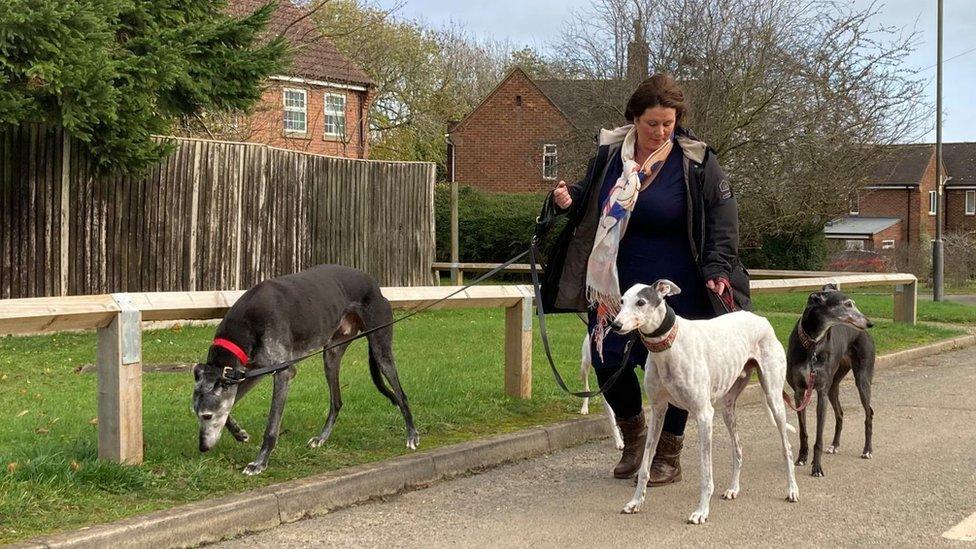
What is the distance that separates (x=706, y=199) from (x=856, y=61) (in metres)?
17.8

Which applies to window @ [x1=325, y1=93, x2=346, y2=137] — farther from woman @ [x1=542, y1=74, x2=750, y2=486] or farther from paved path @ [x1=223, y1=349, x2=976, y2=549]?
woman @ [x1=542, y1=74, x2=750, y2=486]

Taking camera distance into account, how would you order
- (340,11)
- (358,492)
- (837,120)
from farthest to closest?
(340,11) < (837,120) < (358,492)

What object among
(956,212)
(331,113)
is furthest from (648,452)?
(956,212)

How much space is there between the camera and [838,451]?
7.84 m

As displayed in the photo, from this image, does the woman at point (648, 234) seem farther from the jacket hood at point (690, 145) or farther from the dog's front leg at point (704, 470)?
the dog's front leg at point (704, 470)

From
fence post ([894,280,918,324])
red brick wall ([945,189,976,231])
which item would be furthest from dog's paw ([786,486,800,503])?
red brick wall ([945,189,976,231])

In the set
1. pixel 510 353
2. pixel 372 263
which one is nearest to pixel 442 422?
pixel 510 353

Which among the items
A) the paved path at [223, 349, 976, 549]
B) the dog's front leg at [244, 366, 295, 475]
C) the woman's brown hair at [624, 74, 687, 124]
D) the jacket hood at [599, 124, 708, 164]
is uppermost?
the woman's brown hair at [624, 74, 687, 124]

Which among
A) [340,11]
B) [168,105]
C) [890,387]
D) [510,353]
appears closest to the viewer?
[510,353]

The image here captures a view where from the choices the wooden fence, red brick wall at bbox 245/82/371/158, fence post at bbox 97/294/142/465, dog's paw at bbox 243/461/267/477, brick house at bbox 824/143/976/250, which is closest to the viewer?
fence post at bbox 97/294/142/465

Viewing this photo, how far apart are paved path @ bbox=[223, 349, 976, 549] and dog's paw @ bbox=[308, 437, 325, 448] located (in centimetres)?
80

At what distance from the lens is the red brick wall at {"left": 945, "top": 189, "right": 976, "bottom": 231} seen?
206ft

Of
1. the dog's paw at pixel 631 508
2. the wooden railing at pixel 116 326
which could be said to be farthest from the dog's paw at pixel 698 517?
the wooden railing at pixel 116 326

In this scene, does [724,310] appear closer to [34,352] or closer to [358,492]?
[358,492]
